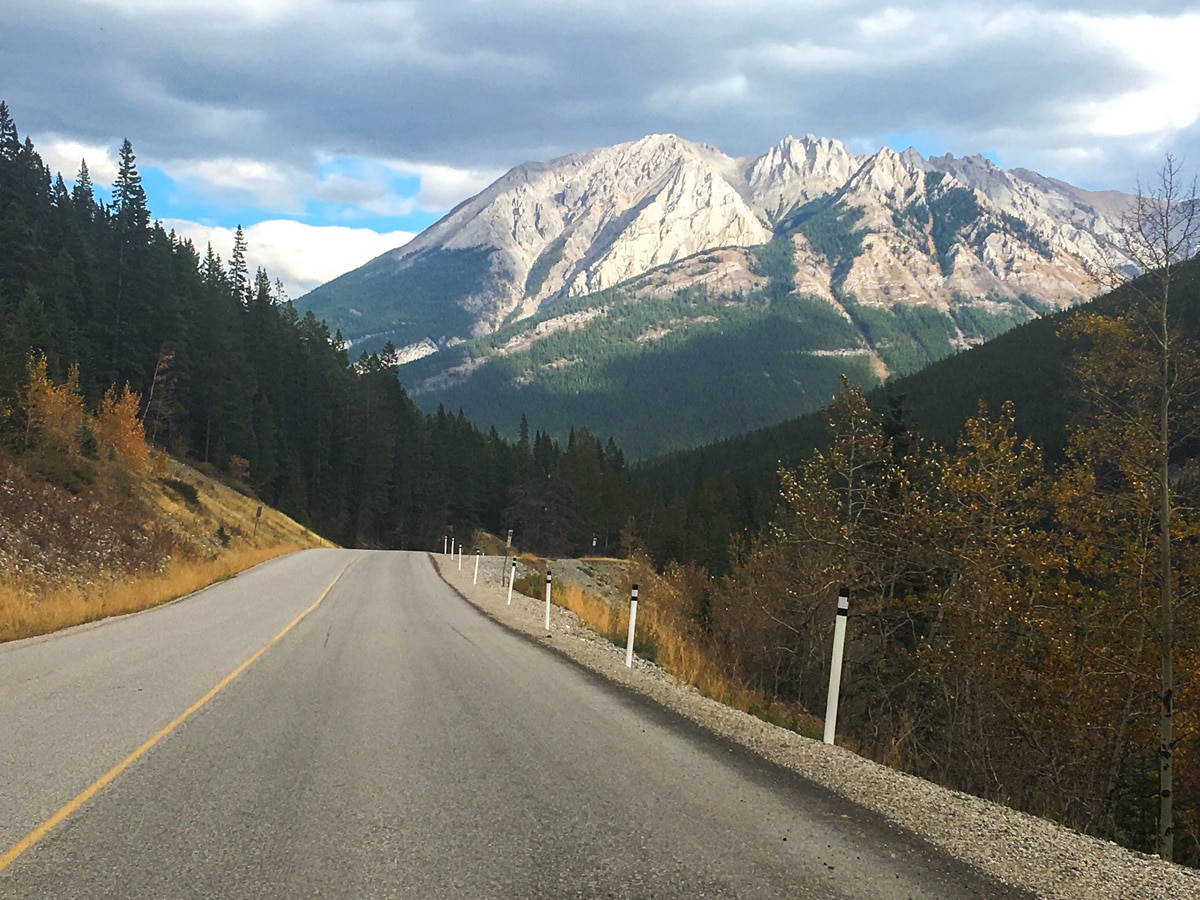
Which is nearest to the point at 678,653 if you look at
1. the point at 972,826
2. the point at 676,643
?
the point at 676,643

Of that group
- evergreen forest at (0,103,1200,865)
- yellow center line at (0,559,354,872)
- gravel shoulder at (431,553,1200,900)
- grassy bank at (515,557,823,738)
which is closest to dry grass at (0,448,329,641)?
evergreen forest at (0,103,1200,865)

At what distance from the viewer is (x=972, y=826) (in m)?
5.93

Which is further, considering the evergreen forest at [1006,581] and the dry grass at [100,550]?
the dry grass at [100,550]

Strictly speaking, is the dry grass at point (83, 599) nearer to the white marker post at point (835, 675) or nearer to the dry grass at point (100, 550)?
the dry grass at point (100, 550)

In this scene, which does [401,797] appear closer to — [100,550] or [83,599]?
[83,599]

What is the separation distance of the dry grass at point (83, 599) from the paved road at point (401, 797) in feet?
12.4

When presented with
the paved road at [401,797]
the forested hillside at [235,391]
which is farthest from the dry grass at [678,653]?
the forested hillside at [235,391]

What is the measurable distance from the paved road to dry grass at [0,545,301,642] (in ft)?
12.4

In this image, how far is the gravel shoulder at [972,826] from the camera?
493 centimetres

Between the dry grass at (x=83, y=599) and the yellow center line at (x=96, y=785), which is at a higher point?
the yellow center line at (x=96, y=785)

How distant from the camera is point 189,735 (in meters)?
7.41

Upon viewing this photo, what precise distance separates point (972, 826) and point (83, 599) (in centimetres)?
1829

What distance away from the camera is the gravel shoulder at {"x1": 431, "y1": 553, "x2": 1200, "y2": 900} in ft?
16.2

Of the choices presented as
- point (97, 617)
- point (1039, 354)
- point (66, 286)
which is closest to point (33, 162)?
point (66, 286)
